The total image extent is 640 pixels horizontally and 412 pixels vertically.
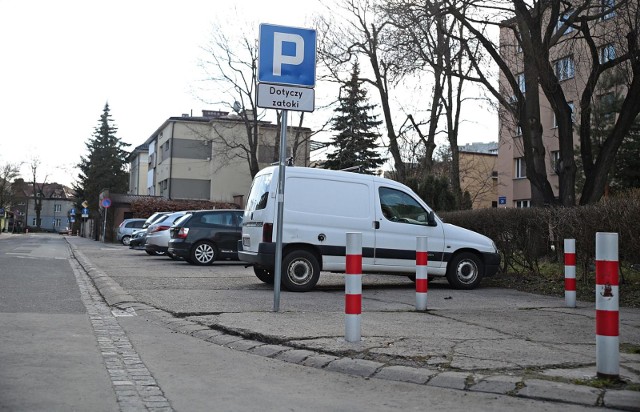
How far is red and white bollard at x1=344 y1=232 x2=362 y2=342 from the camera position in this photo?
6602 mm

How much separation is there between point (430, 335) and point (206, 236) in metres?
13.4

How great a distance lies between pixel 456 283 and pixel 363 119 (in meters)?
33.4

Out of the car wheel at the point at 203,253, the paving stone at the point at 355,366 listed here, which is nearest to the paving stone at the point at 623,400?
the paving stone at the point at 355,366

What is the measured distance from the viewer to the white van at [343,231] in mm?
12047

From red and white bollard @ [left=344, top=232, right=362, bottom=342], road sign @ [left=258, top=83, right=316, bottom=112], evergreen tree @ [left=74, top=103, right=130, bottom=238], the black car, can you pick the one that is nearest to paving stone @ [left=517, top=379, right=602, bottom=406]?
red and white bollard @ [left=344, top=232, right=362, bottom=342]

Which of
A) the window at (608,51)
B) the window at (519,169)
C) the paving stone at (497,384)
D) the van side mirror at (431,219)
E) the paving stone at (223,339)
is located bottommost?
the paving stone at (223,339)

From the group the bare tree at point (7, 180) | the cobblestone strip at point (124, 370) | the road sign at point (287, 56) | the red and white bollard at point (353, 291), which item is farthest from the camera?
the bare tree at point (7, 180)

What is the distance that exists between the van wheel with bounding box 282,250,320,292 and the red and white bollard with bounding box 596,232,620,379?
23.7 feet

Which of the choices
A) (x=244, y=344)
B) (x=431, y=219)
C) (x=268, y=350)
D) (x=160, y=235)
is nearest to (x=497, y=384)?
(x=268, y=350)

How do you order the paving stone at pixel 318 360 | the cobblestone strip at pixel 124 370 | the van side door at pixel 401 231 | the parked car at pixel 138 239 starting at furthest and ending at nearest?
the parked car at pixel 138 239 → the van side door at pixel 401 231 → the paving stone at pixel 318 360 → the cobblestone strip at pixel 124 370

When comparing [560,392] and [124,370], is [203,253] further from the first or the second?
[560,392]

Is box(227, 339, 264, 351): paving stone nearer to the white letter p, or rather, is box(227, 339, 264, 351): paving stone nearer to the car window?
the white letter p

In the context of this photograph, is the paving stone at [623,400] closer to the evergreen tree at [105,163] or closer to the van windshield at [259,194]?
the van windshield at [259,194]

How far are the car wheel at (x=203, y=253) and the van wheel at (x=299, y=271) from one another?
26.1 feet
